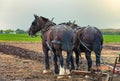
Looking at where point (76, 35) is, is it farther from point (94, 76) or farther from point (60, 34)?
point (94, 76)

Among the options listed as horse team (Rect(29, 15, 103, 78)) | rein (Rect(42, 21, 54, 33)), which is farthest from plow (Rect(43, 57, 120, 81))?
rein (Rect(42, 21, 54, 33))

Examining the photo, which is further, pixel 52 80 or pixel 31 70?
pixel 31 70

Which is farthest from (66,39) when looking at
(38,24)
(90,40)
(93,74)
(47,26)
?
(38,24)

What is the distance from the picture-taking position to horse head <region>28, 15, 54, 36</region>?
16.6 m

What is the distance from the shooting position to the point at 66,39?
47.3 ft

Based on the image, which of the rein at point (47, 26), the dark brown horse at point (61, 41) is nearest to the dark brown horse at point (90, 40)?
the dark brown horse at point (61, 41)

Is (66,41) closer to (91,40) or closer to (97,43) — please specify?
(91,40)

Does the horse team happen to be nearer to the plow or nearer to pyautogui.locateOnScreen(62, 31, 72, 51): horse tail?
pyautogui.locateOnScreen(62, 31, 72, 51): horse tail

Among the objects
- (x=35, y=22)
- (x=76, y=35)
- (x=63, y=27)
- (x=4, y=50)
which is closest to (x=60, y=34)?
(x=63, y=27)

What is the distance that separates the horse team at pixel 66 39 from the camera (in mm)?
14438

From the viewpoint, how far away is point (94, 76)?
1338 cm

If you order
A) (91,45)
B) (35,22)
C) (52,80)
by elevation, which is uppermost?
(35,22)

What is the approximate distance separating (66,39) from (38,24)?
9.11 ft

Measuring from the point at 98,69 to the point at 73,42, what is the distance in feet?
6.02
